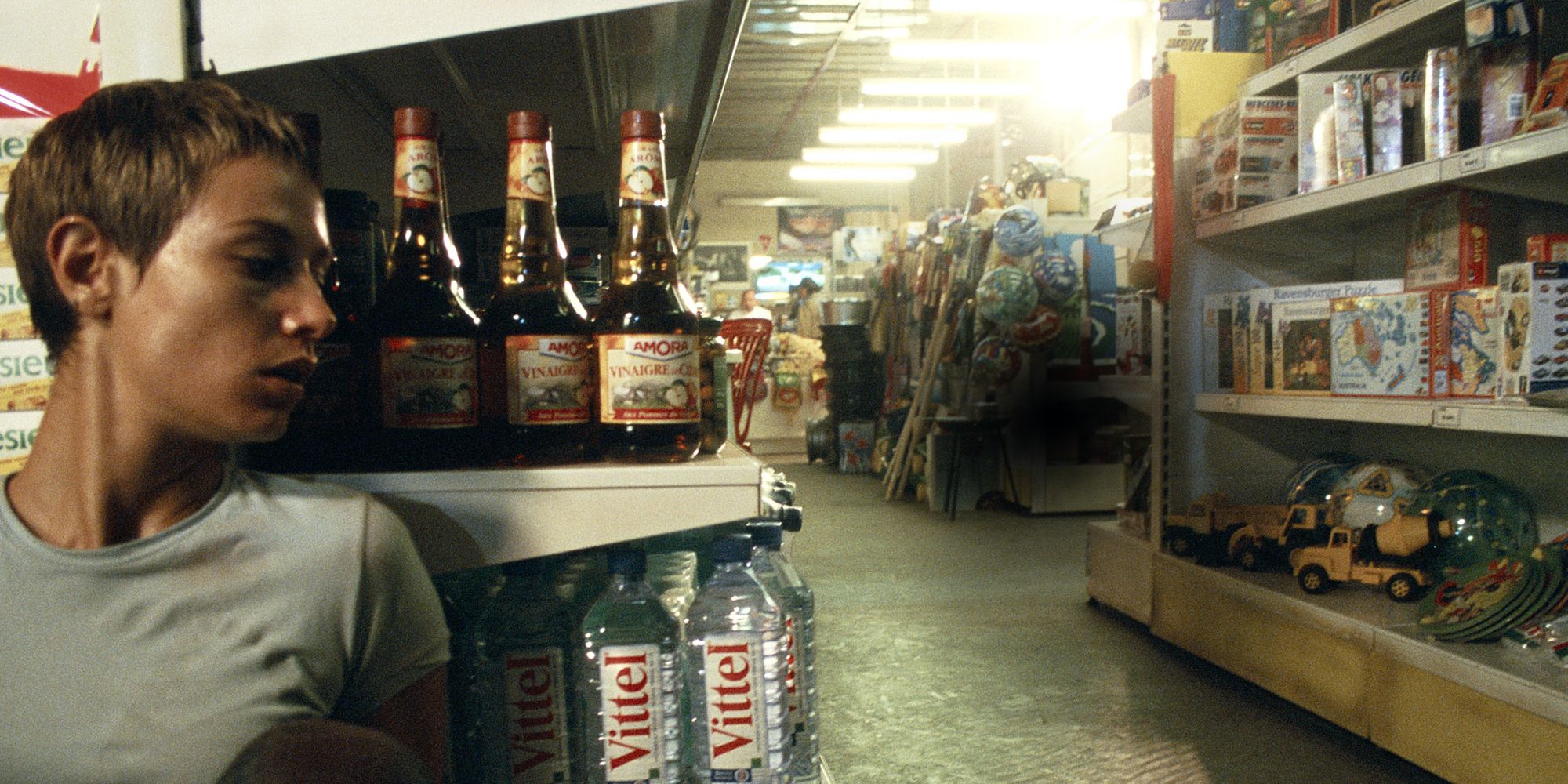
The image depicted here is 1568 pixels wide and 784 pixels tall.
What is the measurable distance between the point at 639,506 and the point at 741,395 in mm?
3498

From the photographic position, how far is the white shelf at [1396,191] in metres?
2.13

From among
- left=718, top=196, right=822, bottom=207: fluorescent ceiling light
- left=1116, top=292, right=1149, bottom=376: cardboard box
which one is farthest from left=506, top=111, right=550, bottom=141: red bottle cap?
left=718, top=196, right=822, bottom=207: fluorescent ceiling light

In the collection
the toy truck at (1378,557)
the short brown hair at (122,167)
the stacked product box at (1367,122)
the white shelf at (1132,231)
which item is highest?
Answer: the stacked product box at (1367,122)

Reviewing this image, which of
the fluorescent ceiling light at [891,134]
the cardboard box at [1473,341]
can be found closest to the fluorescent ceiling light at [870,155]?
the fluorescent ceiling light at [891,134]

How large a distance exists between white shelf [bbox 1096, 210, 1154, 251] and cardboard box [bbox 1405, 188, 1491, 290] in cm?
96

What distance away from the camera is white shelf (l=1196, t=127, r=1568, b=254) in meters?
2.13

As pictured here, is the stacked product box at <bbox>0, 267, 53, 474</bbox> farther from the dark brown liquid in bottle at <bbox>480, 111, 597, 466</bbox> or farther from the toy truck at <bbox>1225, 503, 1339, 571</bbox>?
the toy truck at <bbox>1225, 503, 1339, 571</bbox>

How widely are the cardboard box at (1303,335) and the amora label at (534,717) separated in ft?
8.37

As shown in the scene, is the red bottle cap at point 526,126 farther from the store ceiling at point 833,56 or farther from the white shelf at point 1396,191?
the store ceiling at point 833,56

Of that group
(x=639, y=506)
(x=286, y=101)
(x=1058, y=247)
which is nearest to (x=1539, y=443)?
(x=639, y=506)

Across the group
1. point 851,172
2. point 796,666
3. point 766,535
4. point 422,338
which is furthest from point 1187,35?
point 851,172

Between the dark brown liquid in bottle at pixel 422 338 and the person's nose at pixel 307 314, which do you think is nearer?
the person's nose at pixel 307 314

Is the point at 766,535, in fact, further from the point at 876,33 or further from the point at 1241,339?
the point at 876,33

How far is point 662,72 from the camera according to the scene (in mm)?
1686
